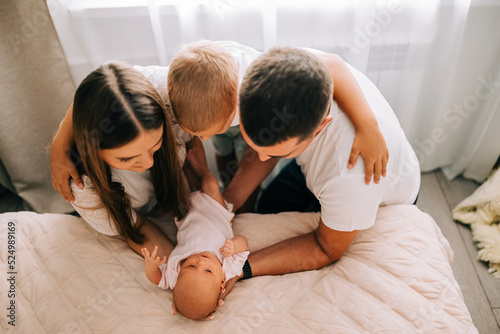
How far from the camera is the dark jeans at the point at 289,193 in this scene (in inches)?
60.2

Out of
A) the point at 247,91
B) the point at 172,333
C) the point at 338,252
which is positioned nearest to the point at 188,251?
the point at 172,333

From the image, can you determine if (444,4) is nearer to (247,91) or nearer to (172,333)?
(247,91)

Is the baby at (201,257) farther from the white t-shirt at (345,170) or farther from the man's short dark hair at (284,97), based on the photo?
the man's short dark hair at (284,97)

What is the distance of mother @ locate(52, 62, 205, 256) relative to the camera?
936mm

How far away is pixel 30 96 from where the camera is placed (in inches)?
60.1

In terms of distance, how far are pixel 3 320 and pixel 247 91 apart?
0.97 m

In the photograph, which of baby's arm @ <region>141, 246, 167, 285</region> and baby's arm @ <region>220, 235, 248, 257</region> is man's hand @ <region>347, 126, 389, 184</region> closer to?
baby's arm @ <region>220, 235, 248, 257</region>

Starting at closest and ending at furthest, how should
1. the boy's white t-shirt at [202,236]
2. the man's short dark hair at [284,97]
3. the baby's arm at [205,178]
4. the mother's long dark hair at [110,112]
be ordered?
the man's short dark hair at [284,97]
the mother's long dark hair at [110,112]
the boy's white t-shirt at [202,236]
the baby's arm at [205,178]

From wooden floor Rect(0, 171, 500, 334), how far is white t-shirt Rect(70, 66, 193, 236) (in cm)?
89

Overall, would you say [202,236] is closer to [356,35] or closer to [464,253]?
[356,35]

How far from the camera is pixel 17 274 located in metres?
1.20

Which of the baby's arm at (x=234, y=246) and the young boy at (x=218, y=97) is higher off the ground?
the young boy at (x=218, y=97)

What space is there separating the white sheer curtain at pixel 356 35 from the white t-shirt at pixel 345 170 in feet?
1.40

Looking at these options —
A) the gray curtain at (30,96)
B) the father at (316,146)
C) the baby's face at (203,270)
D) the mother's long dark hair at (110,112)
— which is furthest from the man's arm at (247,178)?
the gray curtain at (30,96)
